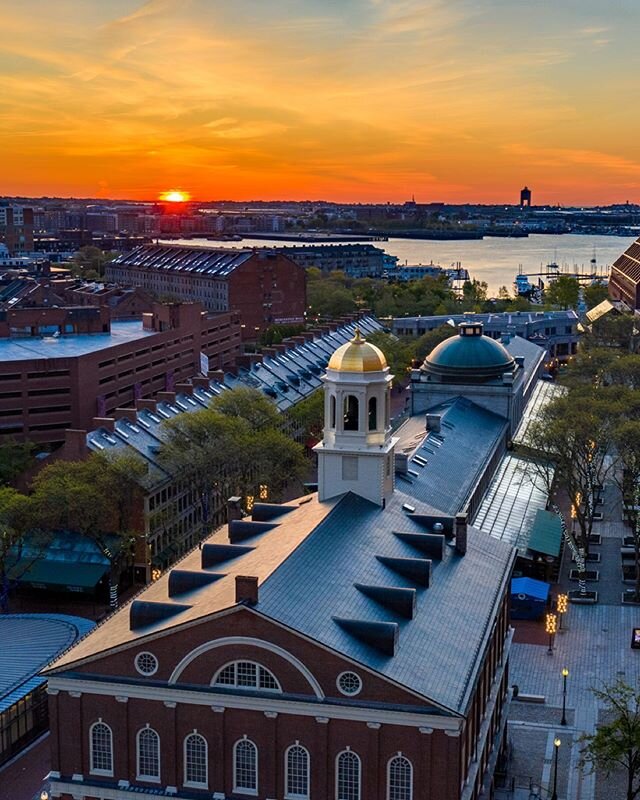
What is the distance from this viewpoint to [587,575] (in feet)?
241

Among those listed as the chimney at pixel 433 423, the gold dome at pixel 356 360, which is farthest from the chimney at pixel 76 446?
the gold dome at pixel 356 360

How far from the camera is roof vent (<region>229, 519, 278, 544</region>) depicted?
153ft

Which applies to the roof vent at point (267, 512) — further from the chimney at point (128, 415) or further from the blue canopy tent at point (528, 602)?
the chimney at point (128, 415)

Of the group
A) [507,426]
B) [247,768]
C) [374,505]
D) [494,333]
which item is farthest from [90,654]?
[494,333]

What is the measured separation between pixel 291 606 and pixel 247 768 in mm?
5512

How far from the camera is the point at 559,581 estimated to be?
2859 inches

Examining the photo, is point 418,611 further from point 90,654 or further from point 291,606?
point 90,654

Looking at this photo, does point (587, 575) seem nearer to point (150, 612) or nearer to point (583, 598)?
point (583, 598)

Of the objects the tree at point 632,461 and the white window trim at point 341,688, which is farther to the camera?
the tree at point 632,461

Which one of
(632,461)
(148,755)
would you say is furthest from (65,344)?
(148,755)

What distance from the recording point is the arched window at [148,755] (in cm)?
3694

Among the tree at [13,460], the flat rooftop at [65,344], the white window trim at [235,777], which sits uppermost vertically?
the flat rooftop at [65,344]

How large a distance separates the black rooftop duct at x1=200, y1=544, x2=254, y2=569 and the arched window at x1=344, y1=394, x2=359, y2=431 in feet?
27.6

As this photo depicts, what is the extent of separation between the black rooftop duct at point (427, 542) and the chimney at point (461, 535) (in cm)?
188
